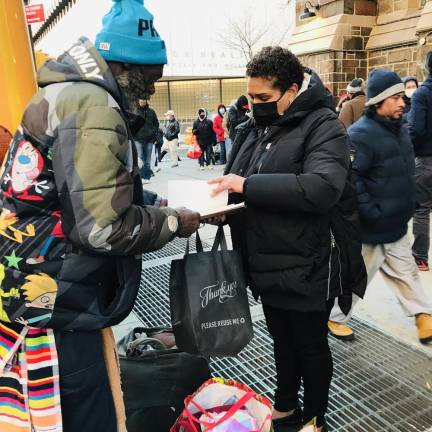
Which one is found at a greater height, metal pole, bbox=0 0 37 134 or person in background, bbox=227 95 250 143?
metal pole, bbox=0 0 37 134

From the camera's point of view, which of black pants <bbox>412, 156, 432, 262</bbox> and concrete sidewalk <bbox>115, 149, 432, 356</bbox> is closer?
concrete sidewalk <bbox>115, 149, 432, 356</bbox>

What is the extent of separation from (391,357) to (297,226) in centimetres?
159

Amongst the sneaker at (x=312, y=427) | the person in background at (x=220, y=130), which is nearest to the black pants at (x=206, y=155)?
the person in background at (x=220, y=130)

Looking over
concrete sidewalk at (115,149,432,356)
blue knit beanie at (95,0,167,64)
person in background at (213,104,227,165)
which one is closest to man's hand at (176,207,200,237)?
blue knit beanie at (95,0,167,64)

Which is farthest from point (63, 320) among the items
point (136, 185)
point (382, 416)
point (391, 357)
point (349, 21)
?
point (349, 21)

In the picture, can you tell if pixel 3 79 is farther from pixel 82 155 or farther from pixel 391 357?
pixel 391 357

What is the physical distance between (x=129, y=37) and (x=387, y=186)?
206cm

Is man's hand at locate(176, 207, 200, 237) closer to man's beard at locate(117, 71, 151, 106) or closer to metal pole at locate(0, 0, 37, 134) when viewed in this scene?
man's beard at locate(117, 71, 151, 106)

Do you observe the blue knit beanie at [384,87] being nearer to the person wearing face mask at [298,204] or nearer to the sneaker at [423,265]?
the person wearing face mask at [298,204]

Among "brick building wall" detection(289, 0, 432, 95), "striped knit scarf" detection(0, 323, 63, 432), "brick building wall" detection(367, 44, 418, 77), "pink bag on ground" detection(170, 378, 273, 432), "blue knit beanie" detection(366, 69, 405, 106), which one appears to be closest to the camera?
"striped knit scarf" detection(0, 323, 63, 432)

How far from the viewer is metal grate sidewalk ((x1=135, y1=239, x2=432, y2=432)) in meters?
2.37

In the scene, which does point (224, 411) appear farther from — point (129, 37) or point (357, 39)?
point (357, 39)

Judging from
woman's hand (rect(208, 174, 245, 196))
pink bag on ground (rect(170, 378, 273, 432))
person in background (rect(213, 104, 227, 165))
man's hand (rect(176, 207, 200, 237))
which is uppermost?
woman's hand (rect(208, 174, 245, 196))

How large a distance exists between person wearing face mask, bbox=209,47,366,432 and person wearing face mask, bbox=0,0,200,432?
53 cm
